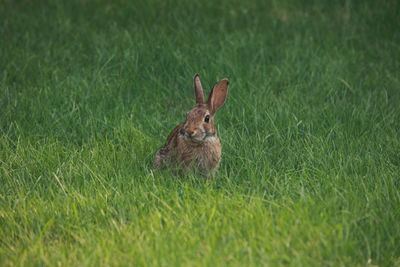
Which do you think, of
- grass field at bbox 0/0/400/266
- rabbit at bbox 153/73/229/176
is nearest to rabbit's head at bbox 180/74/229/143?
rabbit at bbox 153/73/229/176

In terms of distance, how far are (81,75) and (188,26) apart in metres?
1.74

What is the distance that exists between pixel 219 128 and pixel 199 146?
898 millimetres

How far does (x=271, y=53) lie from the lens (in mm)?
7062

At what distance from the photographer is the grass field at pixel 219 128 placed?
12.1ft

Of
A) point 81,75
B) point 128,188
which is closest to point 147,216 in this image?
point 128,188

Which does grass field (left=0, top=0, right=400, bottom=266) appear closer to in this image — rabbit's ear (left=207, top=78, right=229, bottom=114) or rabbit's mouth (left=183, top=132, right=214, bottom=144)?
rabbit's mouth (left=183, top=132, right=214, bottom=144)

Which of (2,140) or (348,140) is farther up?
(2,140)

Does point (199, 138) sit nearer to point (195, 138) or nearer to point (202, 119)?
point (195, 138)

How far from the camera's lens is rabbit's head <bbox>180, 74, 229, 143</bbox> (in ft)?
14.9

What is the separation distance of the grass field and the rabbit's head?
32 centimetres

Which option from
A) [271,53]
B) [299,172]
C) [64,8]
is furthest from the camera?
[64,8]

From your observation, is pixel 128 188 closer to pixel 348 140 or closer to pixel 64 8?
pixel 348 140

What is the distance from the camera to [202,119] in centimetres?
458

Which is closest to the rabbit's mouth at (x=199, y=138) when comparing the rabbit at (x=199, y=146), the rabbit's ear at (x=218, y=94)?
the rabbit at (x=199, y=146)
